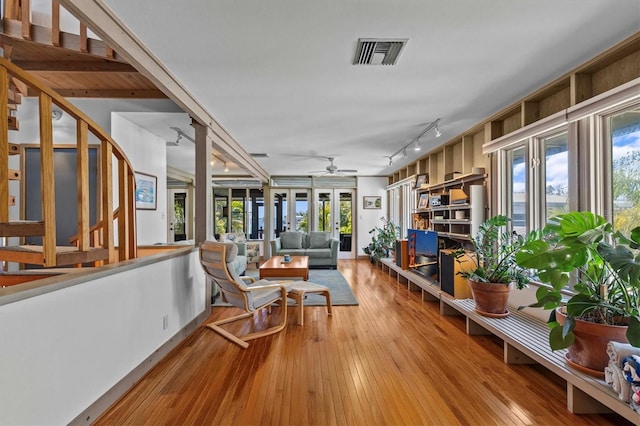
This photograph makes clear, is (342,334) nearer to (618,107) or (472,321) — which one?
(472,321)

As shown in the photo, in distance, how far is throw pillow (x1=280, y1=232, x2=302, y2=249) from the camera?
7.36 metres

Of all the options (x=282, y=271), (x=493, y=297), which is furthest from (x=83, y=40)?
(x=493, y=297)

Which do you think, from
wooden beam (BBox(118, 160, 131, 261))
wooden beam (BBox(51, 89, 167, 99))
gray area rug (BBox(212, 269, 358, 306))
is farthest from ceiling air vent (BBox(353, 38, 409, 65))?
gray area rug (BBox(212, 269, 358, 306))

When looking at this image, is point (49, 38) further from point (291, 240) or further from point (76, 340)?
point (291, 240)

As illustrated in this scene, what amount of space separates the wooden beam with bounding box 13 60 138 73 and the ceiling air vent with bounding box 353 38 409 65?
2.26 meters

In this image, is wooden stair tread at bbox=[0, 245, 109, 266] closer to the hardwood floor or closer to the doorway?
the hardwood floor

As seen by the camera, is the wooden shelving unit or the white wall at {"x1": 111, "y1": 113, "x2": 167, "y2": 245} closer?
the wooden shelving unit

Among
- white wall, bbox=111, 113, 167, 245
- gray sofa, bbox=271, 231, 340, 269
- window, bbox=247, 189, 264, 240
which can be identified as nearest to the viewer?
→ white wall, bbox=111, 113, 167, 245

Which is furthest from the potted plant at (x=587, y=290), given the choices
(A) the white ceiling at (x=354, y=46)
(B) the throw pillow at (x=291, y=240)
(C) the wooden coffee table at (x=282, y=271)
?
(B) the throw pillow at (x=291, y=240)

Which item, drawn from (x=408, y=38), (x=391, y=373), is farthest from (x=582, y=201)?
(x=391, y=373)

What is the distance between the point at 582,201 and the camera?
7.88 ft

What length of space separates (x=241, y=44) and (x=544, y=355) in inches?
120

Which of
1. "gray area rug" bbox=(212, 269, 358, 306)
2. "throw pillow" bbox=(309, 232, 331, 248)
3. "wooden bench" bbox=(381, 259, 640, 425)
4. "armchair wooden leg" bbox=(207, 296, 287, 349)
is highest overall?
"throw pillow" bbox=(309, 232, 331, 248)

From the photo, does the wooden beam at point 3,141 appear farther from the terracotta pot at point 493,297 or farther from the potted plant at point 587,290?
the terracotta pot at point 493,297
